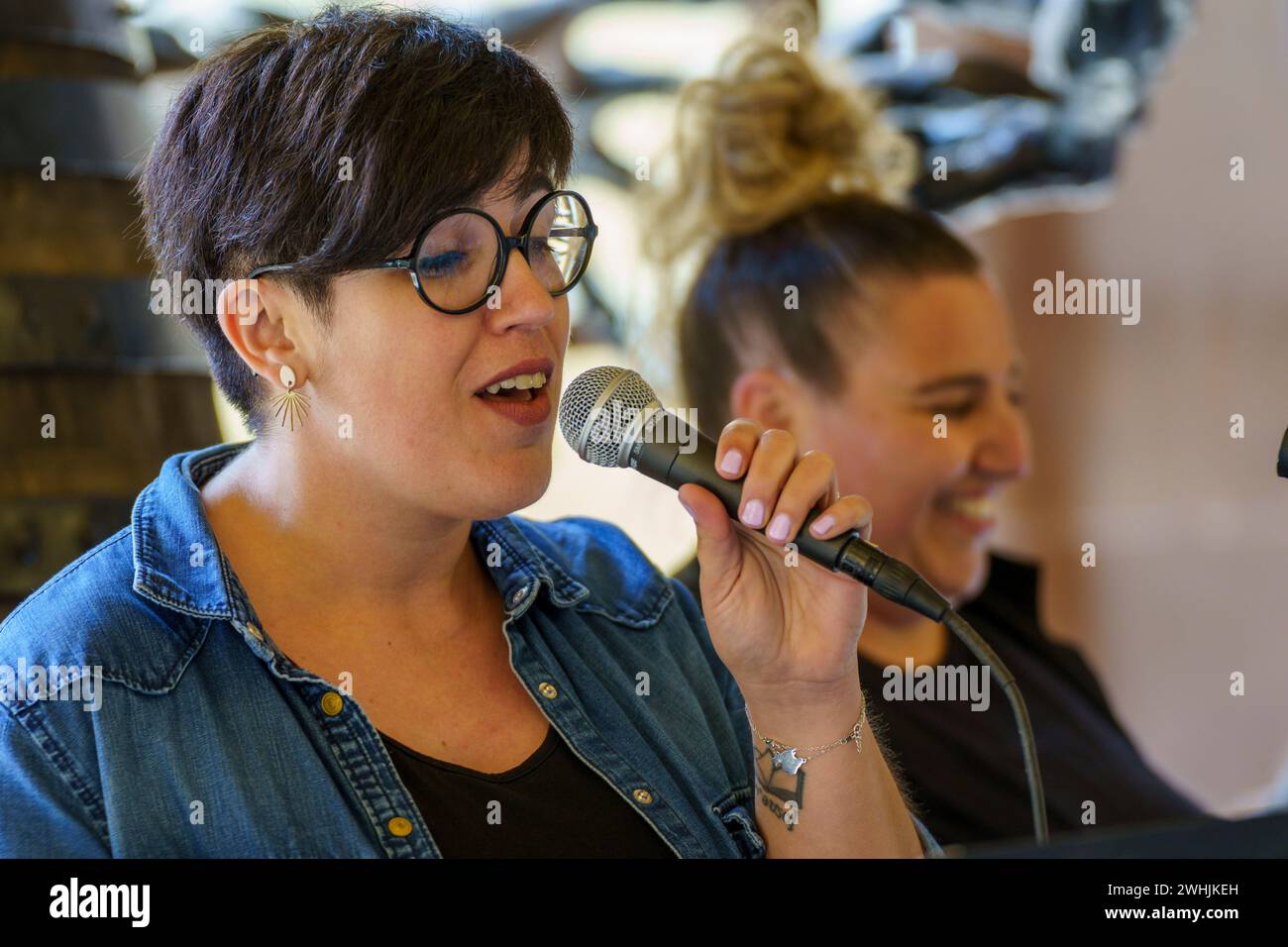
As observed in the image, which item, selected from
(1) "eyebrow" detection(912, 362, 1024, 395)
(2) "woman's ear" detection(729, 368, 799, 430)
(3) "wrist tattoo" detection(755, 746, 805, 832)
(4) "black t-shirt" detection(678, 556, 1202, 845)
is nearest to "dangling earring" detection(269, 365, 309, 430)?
(3) "wrist tattoo" detection(755, 746, 805, 832)

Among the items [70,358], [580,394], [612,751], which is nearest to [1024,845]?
[612,751]

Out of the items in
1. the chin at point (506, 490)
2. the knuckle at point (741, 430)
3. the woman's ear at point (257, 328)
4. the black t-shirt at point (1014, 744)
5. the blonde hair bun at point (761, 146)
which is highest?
the blonde hair bun at point (761, 146)

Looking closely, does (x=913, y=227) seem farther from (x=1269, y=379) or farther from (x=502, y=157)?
(x=1269, y=379)

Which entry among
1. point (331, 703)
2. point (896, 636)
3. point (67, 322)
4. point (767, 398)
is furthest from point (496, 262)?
point (896, 636)

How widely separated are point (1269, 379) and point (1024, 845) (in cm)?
246

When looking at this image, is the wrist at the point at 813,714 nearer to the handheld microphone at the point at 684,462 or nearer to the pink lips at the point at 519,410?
the handheld microphone at the point at 684,462

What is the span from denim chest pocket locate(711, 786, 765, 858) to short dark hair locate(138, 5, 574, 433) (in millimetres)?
540

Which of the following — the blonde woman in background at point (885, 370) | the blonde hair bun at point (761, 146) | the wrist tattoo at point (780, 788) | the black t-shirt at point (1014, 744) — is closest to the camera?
the wrist tattoo at point (780, 788)

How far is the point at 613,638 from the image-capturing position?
3.85 ft

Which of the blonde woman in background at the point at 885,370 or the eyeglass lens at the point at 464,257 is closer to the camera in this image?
the eyeglass lens at the point at 464,257

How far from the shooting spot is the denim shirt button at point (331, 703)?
38.6 inches

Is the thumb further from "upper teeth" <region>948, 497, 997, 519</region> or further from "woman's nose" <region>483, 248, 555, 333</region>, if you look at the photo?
"upper teeth" <region>948, 497, 997, 519</region>

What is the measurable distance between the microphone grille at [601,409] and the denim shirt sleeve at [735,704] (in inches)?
9.7

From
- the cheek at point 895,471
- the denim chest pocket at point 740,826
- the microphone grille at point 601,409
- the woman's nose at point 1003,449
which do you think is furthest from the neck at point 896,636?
the microphone grille at point 601,409
